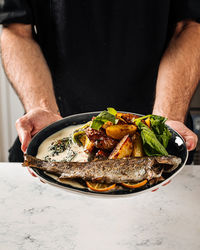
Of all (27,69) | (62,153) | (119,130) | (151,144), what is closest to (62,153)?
(62,153)

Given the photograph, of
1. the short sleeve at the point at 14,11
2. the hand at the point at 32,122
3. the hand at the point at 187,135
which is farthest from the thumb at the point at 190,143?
the short sleeve at the point at 14,11

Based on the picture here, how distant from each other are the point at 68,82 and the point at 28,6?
20.0 inches

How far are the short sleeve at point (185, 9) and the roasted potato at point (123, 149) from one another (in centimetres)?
107

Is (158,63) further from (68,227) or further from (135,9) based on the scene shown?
(68,227)

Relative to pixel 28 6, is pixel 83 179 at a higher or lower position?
lower

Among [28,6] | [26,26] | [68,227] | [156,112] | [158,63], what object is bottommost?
[68,227]

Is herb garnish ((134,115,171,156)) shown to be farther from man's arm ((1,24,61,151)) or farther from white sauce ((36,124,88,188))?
man's arm ((1,24,61,151))

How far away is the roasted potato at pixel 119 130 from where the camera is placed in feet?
3.92

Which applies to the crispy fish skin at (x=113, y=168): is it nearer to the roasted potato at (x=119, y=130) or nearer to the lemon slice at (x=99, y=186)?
the lemon slice at (x=99, y=186)

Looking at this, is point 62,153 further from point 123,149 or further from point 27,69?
point 27,69

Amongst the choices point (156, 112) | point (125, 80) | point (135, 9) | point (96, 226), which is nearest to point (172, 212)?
point (96, 226)

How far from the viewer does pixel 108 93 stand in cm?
196

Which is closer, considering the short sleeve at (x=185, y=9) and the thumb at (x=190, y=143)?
the thumb at (x=190, y=143)

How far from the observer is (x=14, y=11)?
1.79 meters
